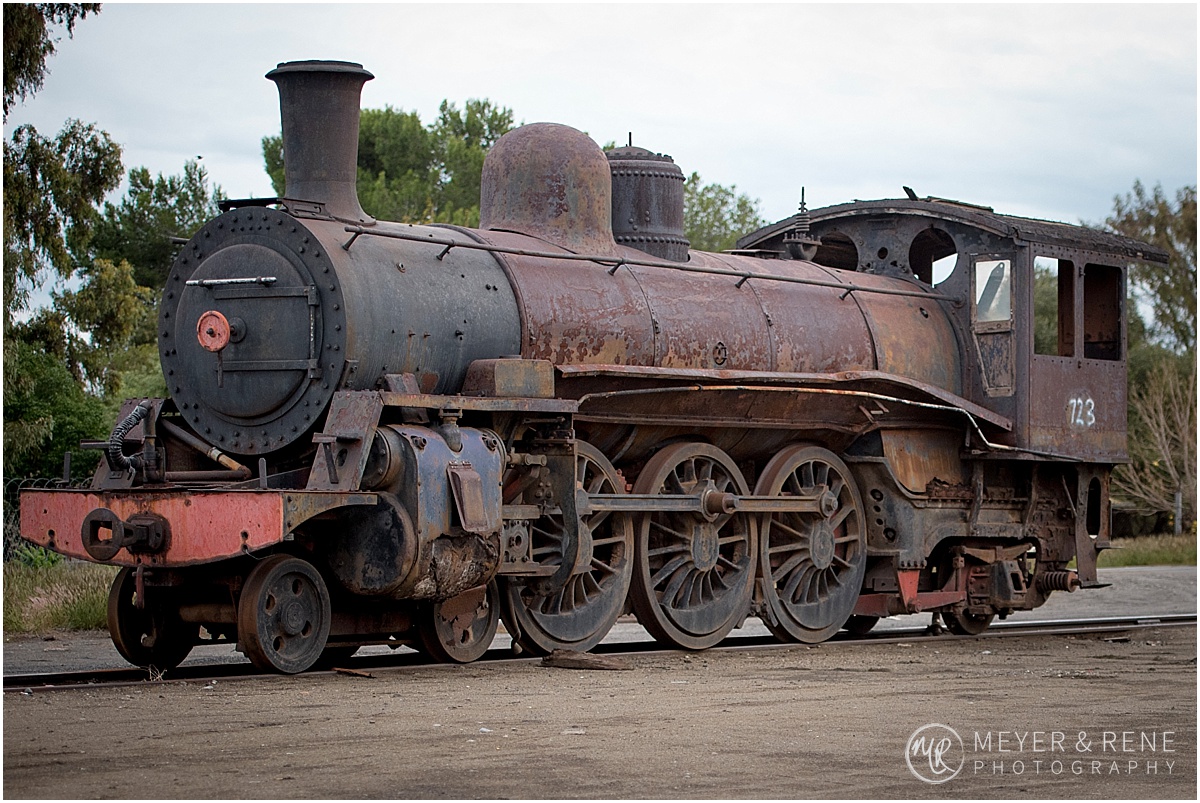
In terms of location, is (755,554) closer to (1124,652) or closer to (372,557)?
(1124,652)

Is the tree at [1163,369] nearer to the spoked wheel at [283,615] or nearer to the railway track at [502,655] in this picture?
the railway track at [502,655]

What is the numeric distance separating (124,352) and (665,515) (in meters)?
23.6

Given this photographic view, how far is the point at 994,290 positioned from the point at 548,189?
14.6ft

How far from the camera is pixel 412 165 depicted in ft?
141

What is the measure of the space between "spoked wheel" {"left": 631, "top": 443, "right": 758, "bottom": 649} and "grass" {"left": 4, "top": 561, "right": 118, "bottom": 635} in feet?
15.9

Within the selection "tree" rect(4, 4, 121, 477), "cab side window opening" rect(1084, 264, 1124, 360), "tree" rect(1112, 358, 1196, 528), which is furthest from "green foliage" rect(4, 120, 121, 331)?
"tree" rect(1112, 358, 1196, 528)

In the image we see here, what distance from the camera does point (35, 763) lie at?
6.41 meters

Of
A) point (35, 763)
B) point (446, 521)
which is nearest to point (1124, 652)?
point (446, 521)

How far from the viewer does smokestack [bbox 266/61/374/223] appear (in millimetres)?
10820

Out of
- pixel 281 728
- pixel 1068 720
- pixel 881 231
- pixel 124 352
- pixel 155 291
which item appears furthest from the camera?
pixel 155 291

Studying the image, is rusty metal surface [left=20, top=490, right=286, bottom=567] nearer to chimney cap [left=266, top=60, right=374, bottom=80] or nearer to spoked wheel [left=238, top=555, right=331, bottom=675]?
spoked wheel [left=238, top=555, right=331, bottom=675]

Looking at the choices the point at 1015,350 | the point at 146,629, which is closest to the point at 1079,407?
the point at 1015,350

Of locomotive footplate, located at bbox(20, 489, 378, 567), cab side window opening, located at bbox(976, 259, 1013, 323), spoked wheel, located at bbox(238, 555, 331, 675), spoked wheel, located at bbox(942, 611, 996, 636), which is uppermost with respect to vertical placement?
cab side window opening, located at bbox(976, 259, 1013, 323)

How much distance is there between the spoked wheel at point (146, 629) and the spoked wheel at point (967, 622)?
22.7 ft
